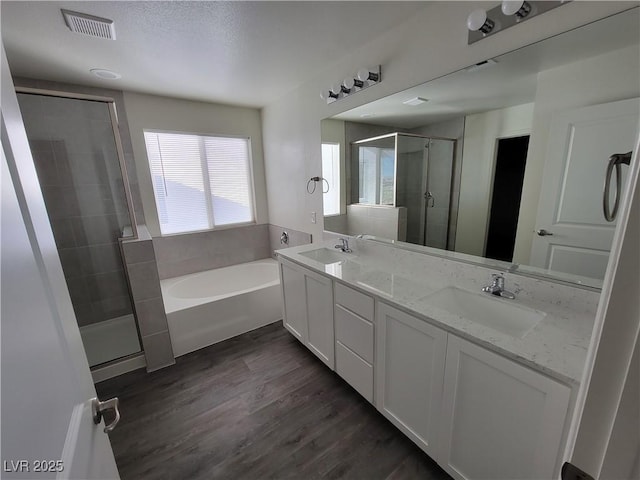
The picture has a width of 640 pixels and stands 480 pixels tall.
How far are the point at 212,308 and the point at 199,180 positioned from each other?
1.64 m

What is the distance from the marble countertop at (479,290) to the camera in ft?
3.14

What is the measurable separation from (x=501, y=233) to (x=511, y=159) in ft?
1.30

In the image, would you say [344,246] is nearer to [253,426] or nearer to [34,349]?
[253,426]

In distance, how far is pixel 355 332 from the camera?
168 cm

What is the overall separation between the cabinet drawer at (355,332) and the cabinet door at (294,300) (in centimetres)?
44

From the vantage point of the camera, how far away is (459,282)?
1600mm

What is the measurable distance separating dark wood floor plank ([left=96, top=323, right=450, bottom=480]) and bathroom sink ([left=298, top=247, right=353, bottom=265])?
866mm

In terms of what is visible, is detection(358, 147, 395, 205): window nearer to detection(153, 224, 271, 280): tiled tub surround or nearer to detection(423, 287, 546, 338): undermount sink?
detection(423, 287, 546, 338): undermount sink

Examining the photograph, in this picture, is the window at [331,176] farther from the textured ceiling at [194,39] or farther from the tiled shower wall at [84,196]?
the tiled shower wall at [84,196]

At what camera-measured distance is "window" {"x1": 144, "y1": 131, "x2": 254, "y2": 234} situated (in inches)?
118

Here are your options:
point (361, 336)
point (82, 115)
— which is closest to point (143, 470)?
point (361, 336)

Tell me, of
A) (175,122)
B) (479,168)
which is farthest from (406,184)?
(175,122)

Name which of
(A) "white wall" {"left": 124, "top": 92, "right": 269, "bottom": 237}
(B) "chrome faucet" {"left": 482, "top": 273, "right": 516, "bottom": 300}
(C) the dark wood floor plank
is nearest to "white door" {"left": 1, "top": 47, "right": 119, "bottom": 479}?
(C) the dark wood floor plank

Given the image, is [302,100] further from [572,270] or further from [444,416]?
[444,416]
